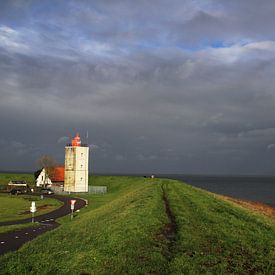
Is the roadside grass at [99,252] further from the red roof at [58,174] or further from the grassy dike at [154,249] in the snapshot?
the red roof at [58,174]

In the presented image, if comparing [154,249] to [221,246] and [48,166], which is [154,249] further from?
[48,166]

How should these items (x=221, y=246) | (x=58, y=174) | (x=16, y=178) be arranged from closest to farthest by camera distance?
1. (x=221, y=246)
2. (x=58, y=174)
3. (x=16, y=178)

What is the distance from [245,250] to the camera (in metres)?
18.3

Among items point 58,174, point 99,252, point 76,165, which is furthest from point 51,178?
point 99,252

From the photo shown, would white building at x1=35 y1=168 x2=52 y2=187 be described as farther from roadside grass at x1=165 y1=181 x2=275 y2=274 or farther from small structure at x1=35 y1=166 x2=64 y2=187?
roadside grass at x1=165 y1=181 x2=275 y2=274

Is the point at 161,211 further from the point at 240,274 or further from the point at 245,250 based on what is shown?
the point at 240,274

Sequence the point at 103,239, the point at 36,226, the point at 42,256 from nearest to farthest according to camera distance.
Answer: the point at 42,256, the point at 103,239, the point at 36,226

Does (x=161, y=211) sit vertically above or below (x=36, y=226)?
above

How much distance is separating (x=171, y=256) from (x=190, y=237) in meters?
3.93

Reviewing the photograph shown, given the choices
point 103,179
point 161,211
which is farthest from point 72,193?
point 161,211

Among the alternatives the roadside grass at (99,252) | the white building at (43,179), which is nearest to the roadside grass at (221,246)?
the roadside grass at (99,252)

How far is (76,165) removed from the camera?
8619 cm

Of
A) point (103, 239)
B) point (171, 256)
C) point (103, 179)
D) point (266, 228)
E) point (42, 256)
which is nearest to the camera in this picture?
point (171, 256)

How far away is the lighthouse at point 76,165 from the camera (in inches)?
3394
